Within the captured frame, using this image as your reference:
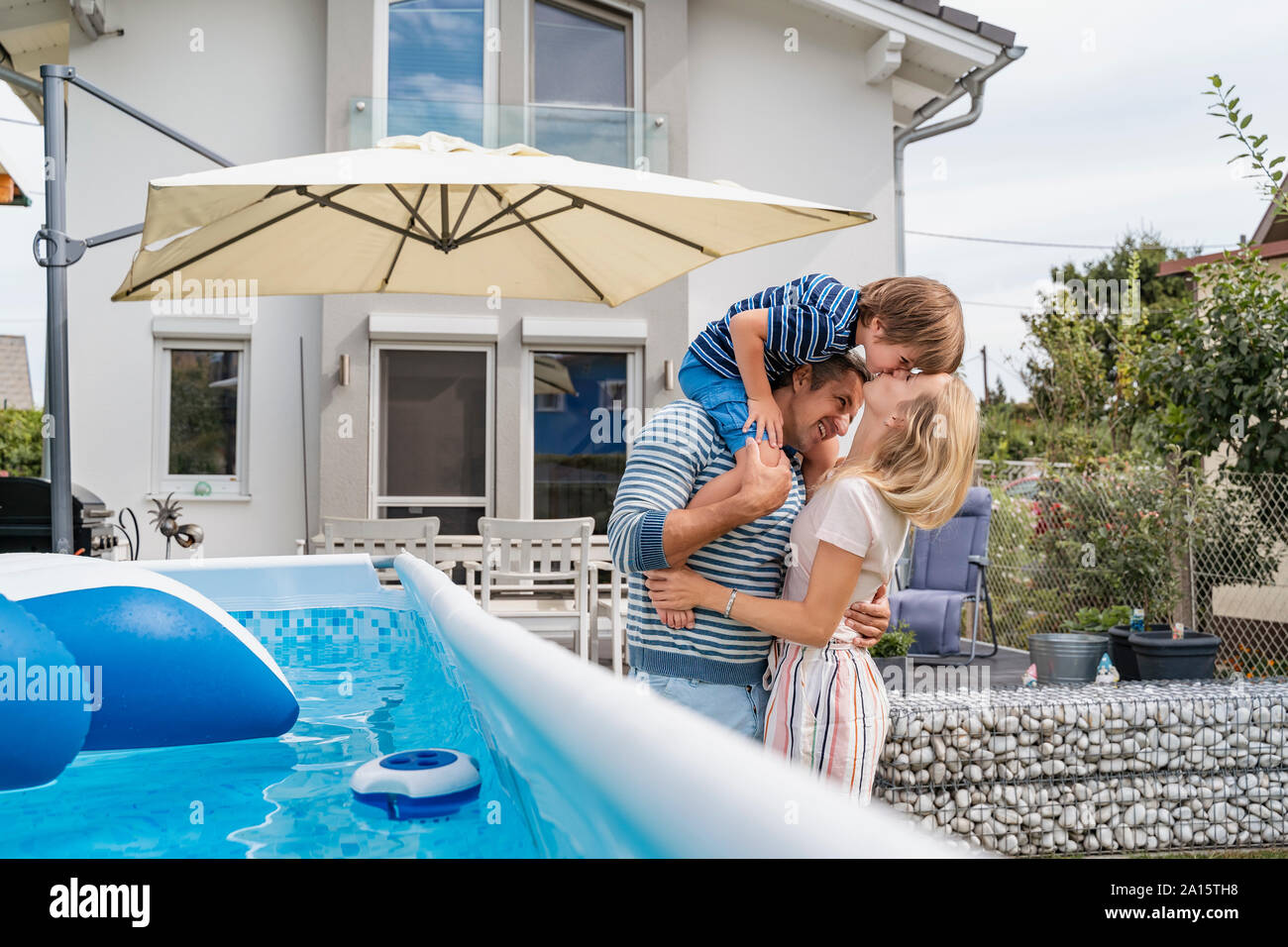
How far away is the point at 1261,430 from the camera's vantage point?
18.2 feet

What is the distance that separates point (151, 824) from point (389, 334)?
6.46 metres

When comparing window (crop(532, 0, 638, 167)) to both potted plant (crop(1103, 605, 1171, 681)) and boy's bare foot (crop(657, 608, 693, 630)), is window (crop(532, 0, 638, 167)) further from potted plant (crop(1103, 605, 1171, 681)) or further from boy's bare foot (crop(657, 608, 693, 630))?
boy's bare foot (crop(657, 608, 693, 630))

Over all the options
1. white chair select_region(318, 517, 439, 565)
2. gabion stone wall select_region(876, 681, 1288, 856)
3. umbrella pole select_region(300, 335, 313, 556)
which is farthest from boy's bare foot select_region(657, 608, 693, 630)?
umbrella pole select_region(300, 335, 313, 556)

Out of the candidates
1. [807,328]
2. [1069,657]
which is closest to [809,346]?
[807,328]

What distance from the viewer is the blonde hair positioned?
1.68 metres

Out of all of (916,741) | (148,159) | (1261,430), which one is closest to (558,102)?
(148,159)

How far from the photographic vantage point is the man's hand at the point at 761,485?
1616mm

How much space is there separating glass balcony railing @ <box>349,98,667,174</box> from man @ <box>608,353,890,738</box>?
293 inches

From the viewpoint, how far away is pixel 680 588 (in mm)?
1672

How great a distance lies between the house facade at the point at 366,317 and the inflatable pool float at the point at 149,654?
5.63m

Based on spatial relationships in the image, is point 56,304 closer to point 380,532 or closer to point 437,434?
point 380,532

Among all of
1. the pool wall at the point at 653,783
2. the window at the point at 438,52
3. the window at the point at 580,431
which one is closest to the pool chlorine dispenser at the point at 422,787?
the pool wall at the point at 653,783

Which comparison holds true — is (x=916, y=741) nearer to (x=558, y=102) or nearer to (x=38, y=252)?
(x=38, y=252)

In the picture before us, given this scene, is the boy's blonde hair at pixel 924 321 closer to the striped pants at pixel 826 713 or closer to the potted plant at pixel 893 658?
the striped pants at pixel 826 713
